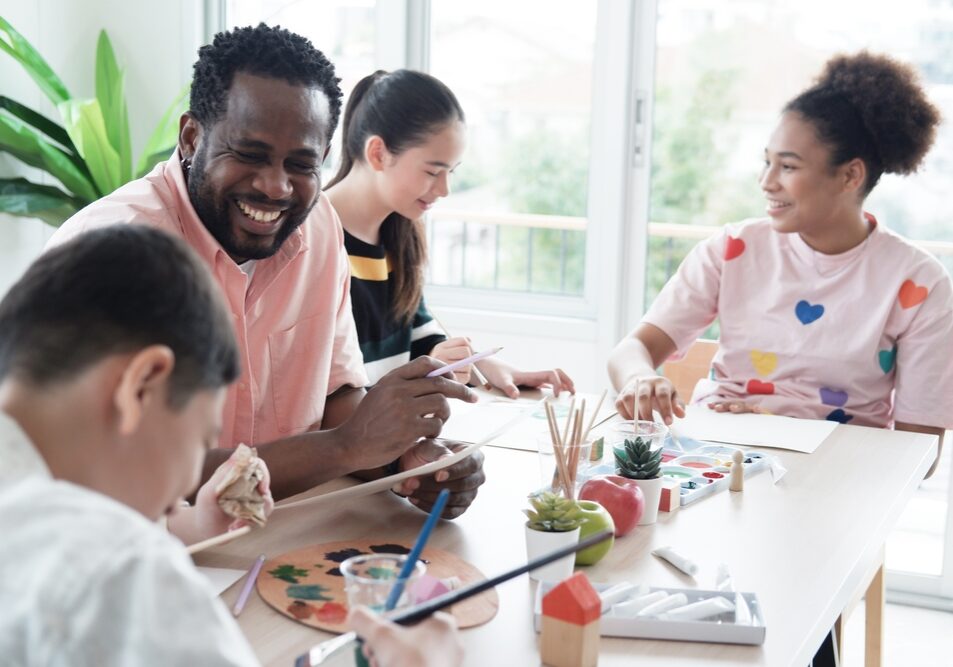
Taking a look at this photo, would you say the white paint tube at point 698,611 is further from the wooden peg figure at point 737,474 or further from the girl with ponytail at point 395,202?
the girl with ponytail at point 395,202

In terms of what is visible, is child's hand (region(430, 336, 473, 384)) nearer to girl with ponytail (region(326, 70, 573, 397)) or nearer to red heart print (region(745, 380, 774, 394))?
girl with ponytail (region(326, 70, 573, 397))

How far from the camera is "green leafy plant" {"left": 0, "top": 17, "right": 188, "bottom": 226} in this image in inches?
128

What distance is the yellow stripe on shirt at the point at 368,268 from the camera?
2385mm

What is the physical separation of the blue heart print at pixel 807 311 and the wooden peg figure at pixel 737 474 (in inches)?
30.5

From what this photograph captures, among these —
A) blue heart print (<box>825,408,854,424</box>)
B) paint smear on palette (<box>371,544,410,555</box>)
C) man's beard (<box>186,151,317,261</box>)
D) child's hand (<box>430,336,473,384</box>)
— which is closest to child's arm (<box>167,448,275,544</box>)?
paint smear on palette (<box>371,544,410,555</box>)

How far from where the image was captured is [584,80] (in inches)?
139

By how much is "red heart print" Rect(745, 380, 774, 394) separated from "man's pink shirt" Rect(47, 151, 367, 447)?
918mm

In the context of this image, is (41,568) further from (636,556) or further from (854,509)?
(854,509)

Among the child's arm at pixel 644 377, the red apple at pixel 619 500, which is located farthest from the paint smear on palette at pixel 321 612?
the child's arm at pixel 644 377

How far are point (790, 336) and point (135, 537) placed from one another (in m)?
2.01

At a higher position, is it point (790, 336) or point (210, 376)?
point (210, 376)

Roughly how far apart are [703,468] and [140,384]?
1270 mm

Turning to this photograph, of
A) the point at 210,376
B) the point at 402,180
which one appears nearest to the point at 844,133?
the point at 402,180

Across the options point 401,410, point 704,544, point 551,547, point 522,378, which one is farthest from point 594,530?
point 522,378
